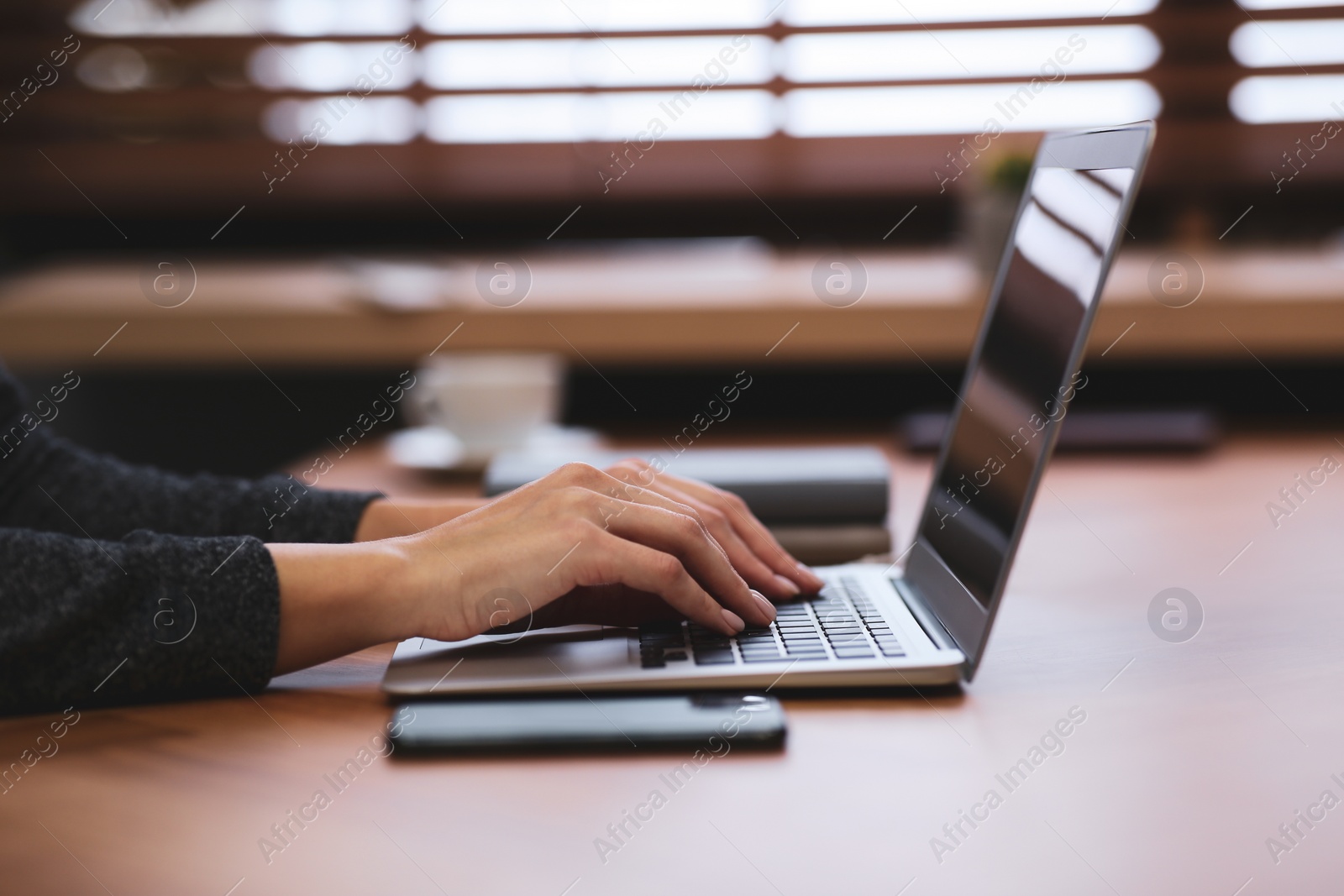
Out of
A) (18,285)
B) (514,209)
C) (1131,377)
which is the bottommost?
(1131,377)

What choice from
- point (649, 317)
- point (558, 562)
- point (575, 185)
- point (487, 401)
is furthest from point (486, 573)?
point (575, 185)

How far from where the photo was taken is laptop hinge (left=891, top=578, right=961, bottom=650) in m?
0.71

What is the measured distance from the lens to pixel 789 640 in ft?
2.34

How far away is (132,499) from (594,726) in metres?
0.55

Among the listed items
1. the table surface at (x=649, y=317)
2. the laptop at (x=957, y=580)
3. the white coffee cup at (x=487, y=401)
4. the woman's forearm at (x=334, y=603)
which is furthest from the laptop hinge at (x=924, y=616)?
the table surface at (x=649, y=317)

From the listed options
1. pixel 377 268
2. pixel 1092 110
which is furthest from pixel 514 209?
pixel 1092 110

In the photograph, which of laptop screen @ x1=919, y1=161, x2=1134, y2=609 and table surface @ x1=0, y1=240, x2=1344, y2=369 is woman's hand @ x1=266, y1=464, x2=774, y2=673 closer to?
laptop screen @ x1=919, y1=161, x2=1134, y2=609

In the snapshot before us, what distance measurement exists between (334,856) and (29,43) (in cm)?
223

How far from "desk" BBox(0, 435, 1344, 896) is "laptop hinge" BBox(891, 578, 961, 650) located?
0.10 feet

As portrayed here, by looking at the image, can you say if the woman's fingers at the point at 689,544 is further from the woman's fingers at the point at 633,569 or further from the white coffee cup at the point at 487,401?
the white coffee cup at the point at 487,401

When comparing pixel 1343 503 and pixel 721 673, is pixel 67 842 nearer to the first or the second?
pixel 721 673

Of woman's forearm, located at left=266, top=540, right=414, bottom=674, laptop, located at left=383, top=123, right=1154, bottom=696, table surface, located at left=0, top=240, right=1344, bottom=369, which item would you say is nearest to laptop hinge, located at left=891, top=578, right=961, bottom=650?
laptop, located at left=383, top=123, right=1154, bottom=696

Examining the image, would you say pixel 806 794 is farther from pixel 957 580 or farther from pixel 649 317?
pixel 649 317

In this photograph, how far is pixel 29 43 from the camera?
7.28 ft
